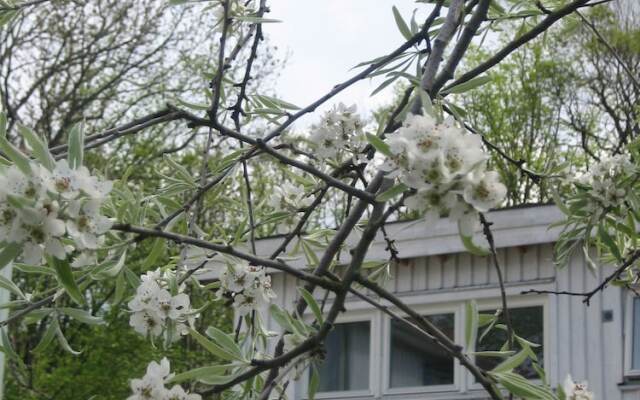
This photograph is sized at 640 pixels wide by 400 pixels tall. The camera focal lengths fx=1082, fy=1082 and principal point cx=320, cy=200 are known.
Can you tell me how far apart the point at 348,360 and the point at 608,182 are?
5772 millimetres

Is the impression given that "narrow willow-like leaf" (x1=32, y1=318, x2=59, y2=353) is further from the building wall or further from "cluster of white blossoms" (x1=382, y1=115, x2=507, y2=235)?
the building wall

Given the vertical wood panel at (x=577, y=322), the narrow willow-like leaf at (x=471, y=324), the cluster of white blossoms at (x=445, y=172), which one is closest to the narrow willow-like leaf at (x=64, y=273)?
the cluster of white blossoms at (x=445, y=172)

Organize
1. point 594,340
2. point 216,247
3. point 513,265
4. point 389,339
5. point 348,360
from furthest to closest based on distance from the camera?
point 348,360 → point 389,339 → point 513,265 → point 594,340 → point 216,247

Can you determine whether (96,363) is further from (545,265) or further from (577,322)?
(577,322)

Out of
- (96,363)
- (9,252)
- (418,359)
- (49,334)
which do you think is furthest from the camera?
(96,363)

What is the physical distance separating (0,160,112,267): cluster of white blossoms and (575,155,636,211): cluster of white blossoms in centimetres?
162

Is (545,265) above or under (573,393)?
above

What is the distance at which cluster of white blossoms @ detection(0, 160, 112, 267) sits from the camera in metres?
1.48

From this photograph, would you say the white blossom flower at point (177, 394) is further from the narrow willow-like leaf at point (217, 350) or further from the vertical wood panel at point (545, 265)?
the vertical wood panel at point (545, 265)

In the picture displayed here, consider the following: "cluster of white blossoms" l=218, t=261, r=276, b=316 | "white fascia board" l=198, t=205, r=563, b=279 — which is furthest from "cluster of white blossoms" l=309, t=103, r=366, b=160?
"white fascia board" l=198, t=205, r=563, b=279

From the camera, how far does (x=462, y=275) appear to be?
787cm

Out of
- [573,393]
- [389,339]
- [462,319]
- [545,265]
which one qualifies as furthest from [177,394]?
[389,339]

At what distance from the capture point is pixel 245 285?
257cm

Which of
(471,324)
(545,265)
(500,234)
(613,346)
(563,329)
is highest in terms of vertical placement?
(500,234)
